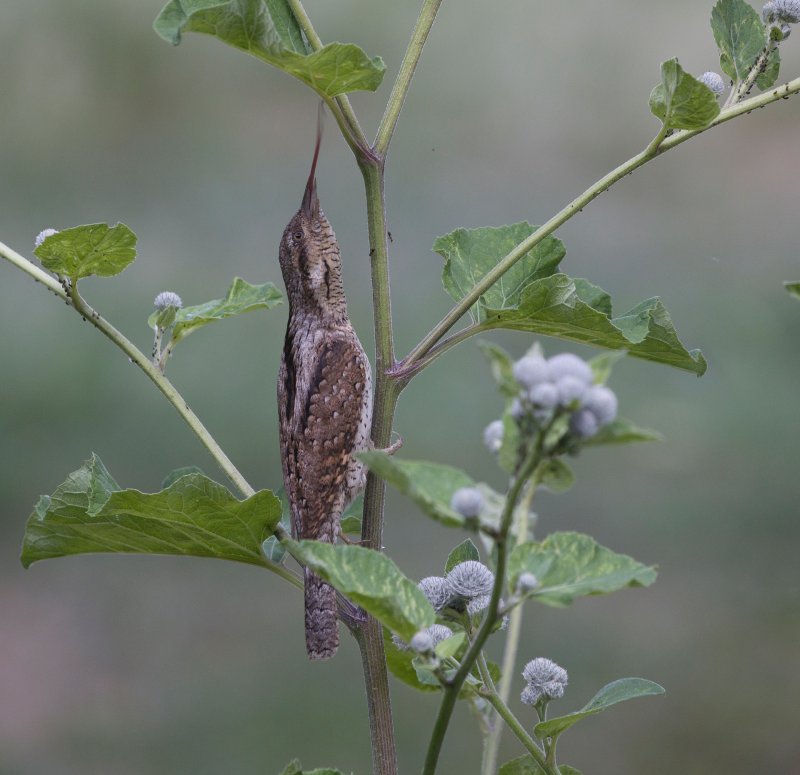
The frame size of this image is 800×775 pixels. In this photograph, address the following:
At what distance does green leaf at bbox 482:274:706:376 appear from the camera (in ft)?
4.27

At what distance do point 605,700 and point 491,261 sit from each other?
678mm

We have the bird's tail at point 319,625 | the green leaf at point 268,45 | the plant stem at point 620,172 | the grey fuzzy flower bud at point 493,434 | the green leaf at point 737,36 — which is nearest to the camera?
the grey fuzzy flower bud at point 493,434

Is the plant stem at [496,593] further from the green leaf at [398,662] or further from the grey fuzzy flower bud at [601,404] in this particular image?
the green leaf at [398,662]

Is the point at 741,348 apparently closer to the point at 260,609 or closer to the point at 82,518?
the point at 260,609

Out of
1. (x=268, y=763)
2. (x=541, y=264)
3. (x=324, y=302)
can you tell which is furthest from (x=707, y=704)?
(x=541, y=264)

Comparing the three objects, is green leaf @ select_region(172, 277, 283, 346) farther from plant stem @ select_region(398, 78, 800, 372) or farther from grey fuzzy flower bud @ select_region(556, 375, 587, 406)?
grey fuzzy flower bud @ select_region(556, 375, 587, 406)

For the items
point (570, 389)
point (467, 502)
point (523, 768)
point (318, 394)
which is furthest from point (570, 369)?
point (318, 394)

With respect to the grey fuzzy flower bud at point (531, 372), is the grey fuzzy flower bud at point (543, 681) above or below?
below

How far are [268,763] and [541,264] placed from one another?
3.64 meters

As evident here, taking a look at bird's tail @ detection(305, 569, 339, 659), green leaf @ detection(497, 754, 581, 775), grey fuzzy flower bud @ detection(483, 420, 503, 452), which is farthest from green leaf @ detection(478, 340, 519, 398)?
bird's tail @ detection(305, 569, 339, 659)

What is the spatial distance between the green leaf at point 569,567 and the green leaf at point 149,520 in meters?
0.43

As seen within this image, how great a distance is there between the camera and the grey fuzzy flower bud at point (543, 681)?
47.6 inches

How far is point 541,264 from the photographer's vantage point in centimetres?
154

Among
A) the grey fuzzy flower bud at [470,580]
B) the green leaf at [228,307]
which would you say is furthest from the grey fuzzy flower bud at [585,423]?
the green leaf at [228,307]
